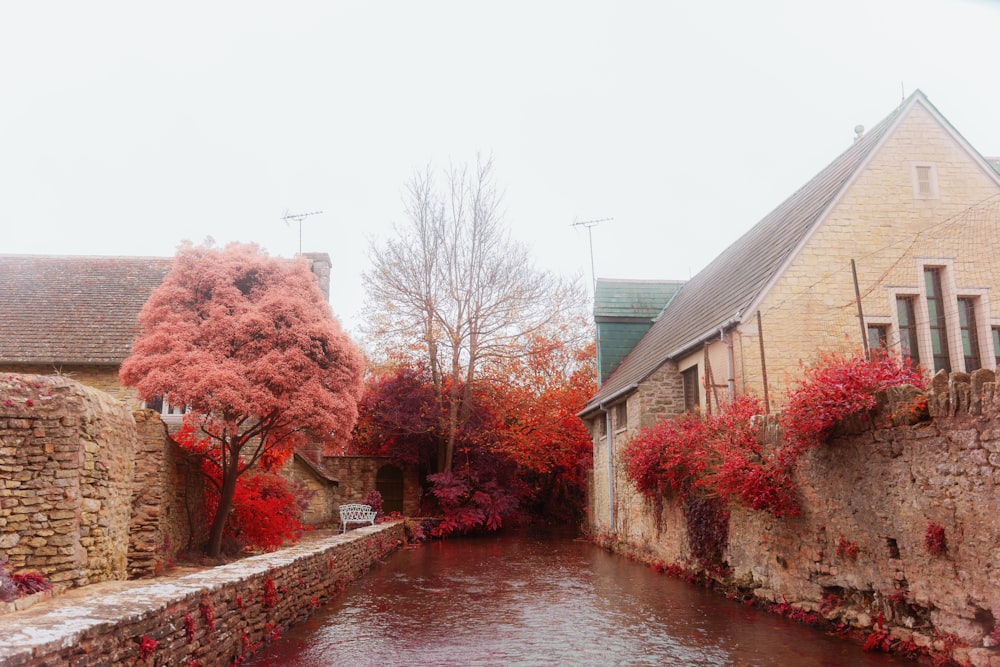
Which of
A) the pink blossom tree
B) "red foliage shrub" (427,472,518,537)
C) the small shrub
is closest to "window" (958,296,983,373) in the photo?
the pink blossom tree

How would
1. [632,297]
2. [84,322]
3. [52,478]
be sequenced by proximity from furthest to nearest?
[632,297] < [84,322] < [52,478]

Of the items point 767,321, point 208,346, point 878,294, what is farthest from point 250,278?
point 878,294

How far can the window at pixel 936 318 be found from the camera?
13.4 metres

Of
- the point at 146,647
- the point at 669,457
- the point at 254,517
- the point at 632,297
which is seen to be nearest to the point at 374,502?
the point at 254,517

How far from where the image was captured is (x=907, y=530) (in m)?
7.21

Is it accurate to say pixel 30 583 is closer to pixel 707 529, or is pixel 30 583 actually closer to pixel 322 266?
pixel 707 529

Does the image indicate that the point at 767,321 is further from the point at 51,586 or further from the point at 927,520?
the point at 51,586

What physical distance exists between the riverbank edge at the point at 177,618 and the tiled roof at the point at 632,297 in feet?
52.6

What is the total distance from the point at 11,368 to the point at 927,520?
829 inches

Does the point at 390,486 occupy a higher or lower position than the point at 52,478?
lower

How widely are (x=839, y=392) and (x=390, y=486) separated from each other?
75.6 feet

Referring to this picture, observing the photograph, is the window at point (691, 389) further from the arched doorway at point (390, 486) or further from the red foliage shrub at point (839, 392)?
the arched doorway at point (390, 486)

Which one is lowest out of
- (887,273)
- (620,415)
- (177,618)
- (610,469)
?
(177,618)

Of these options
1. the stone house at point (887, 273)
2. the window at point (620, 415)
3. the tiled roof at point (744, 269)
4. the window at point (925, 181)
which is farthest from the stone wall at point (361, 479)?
the window at point (925, 181)
